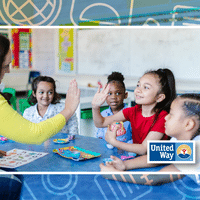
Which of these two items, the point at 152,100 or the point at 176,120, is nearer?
the point at 176,120

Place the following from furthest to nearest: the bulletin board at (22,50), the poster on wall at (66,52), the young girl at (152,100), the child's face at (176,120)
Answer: the bulletin board at (22,50)
the poster on wall at (66,52)
the young girl at (152,100)
the child's face at (176,120)

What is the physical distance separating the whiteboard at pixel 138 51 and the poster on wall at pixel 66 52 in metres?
0.26

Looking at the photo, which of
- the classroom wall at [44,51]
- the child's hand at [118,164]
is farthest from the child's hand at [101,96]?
the classroom wall at [44,51]

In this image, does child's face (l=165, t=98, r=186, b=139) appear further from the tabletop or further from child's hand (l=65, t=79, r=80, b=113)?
child's hand (l=65, t=79, r=80, b=113)

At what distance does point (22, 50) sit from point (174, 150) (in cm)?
601

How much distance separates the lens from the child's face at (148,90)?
3.47 ft

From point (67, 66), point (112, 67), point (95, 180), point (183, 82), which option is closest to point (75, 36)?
point (67, 66)

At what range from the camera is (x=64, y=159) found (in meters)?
0.96

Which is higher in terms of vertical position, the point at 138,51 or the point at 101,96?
the point at 138,51

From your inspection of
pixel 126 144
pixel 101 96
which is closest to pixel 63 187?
pixel 126 144

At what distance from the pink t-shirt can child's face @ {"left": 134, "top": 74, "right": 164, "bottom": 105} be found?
0.08 meters

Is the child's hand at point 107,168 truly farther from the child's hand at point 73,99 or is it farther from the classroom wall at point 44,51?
the classroom wall at point 44,51

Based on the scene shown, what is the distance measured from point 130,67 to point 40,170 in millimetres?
3590

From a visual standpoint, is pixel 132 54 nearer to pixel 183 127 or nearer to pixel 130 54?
pixel 130 54
